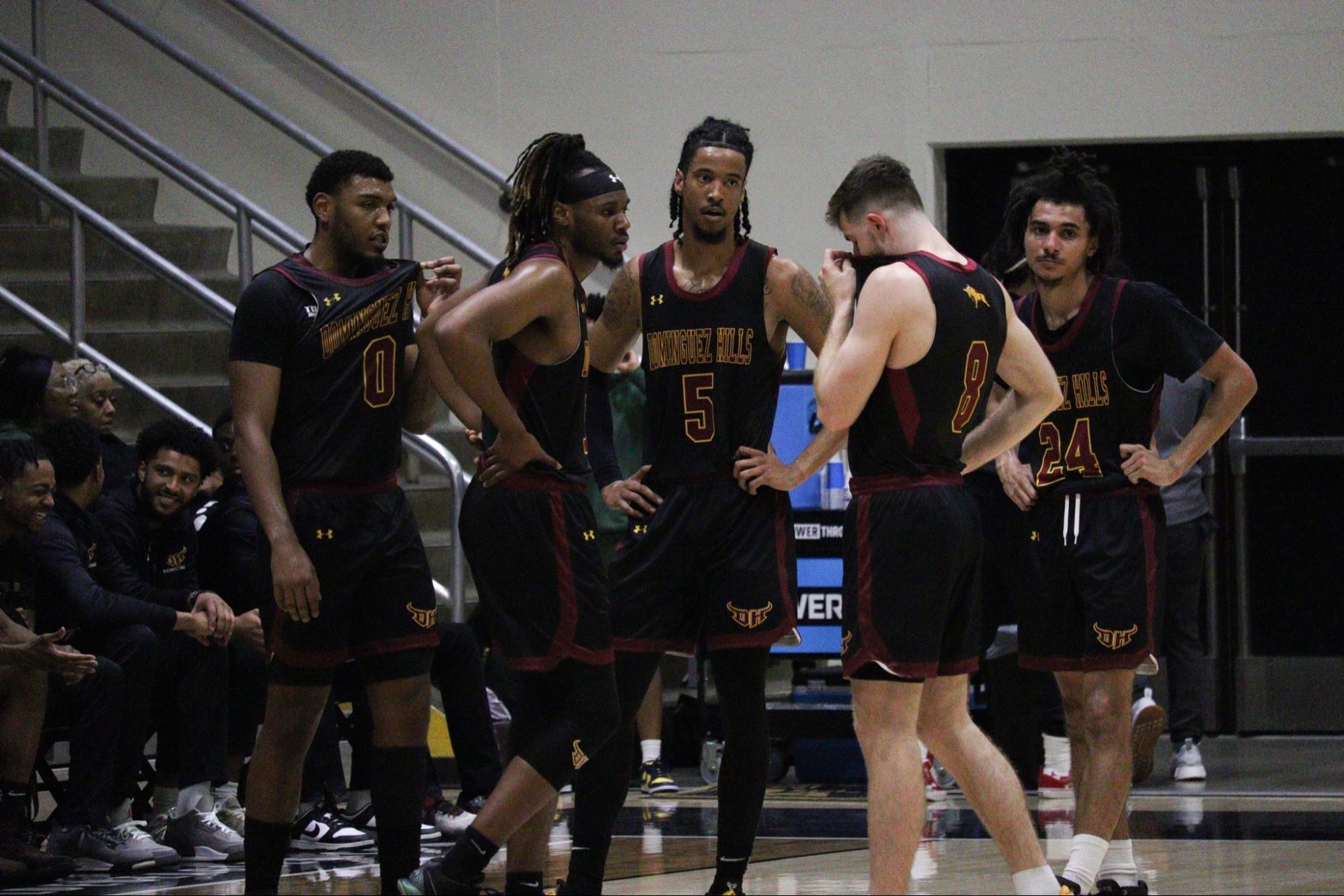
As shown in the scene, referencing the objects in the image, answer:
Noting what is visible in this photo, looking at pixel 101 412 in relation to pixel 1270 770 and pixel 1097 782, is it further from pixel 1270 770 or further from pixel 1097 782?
pixel 1270 770

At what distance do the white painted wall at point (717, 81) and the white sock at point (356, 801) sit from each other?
3.97m

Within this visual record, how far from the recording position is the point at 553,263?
14.8ft

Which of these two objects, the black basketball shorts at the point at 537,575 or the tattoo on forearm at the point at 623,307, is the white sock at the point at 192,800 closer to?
the black basketball shorts at the point at 537,575

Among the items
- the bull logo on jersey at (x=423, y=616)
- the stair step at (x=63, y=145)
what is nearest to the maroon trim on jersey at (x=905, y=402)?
the bull logo on jersey at (x=423, y=616)

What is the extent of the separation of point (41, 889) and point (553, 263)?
247 cm

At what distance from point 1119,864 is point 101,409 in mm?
3909

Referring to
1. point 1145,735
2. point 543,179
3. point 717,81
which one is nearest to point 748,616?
point 543,179

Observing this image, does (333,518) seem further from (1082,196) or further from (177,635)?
(1082,196)

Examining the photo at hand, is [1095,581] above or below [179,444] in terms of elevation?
below

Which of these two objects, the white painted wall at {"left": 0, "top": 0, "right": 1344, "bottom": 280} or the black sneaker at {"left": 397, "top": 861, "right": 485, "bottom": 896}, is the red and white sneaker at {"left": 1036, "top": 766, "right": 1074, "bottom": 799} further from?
the black sneaker at {"left": 397, "top": 861, "right": 485, "bottom": 896}

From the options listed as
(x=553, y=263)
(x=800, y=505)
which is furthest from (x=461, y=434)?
(x=553, y=263)

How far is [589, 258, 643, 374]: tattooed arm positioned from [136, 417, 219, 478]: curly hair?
6.28 ft

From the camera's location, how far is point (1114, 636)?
505cm

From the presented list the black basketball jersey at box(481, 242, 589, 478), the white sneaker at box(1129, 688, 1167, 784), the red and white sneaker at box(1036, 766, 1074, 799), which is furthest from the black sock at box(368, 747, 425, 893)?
the red and white sneaker at box(1036, 766, 1074, 799)
